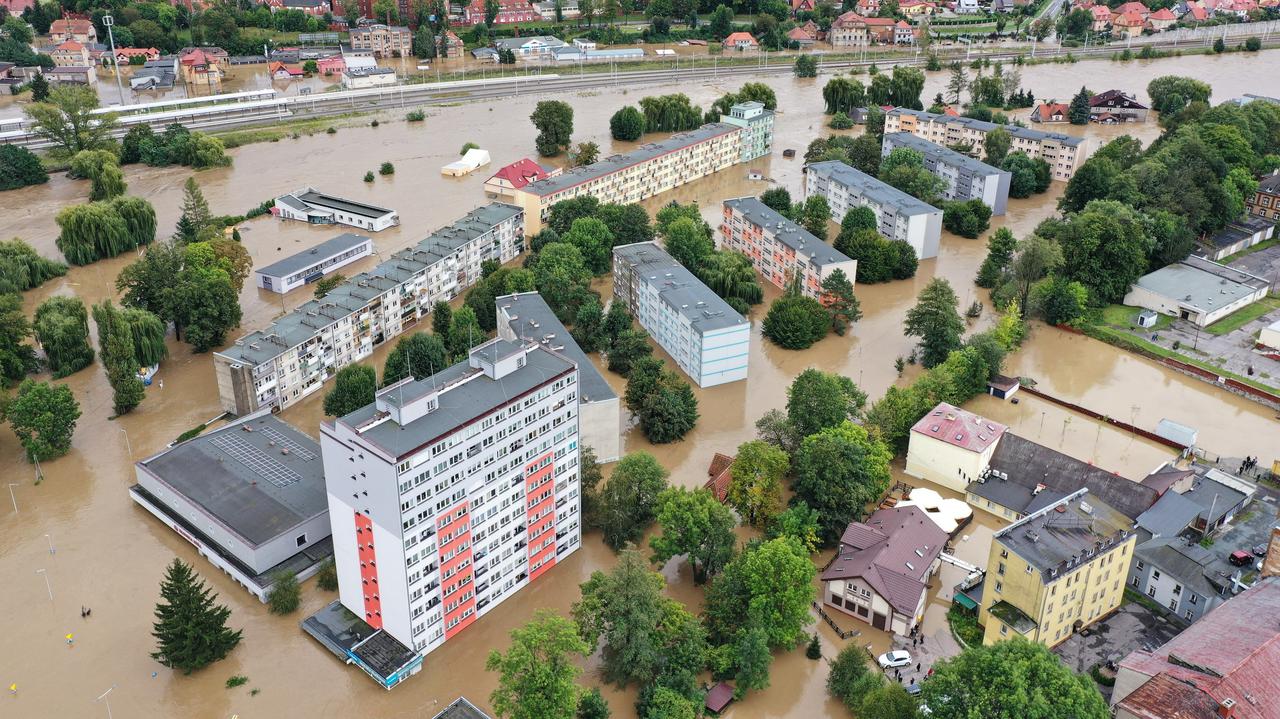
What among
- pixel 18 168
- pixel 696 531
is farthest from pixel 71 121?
pixel 696 531

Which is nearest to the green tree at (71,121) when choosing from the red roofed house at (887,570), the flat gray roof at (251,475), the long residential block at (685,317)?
the long residential block at (685,317)

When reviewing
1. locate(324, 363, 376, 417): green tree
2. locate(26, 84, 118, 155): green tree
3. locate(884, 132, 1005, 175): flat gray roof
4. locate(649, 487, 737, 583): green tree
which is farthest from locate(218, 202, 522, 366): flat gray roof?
locate(26, 84, 118, 155): green tree

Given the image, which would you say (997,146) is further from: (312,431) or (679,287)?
(312,431)

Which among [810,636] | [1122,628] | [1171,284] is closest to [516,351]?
[810,636]

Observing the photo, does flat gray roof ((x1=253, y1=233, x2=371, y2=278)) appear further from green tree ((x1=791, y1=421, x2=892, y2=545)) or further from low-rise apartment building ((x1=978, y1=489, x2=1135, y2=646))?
low-rise apartment building ((x1=978, y1=489, x2=1135, y2=646))

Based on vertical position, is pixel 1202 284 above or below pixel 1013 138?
below
